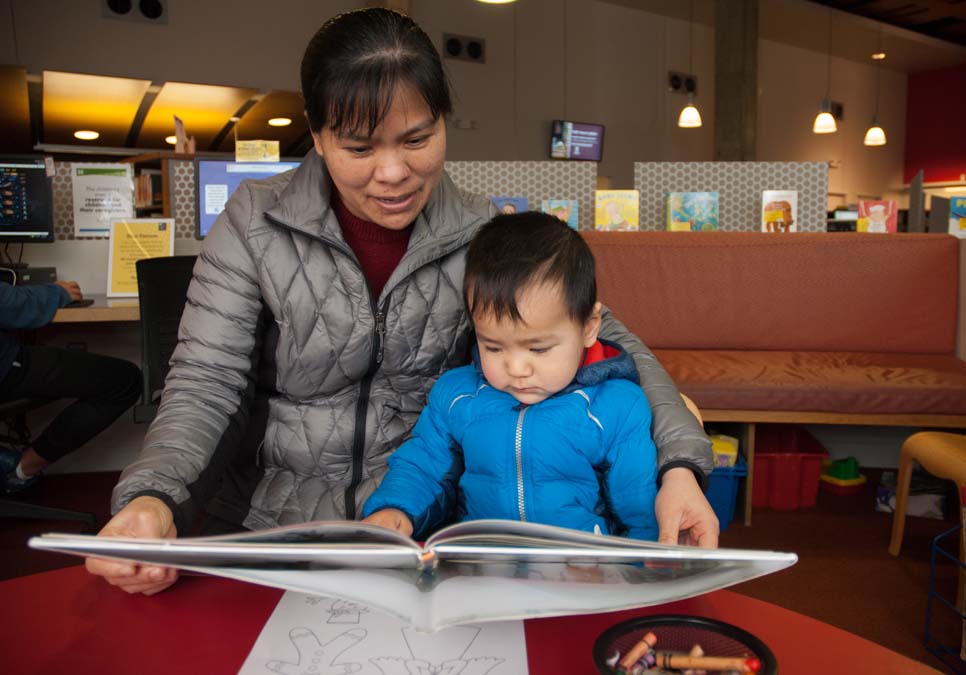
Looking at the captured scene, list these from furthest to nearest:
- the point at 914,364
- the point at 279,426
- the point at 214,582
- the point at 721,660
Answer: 1. the point at 914,364
2. the point at 279,426
3. the point at 214,582
4. the point at 721,660

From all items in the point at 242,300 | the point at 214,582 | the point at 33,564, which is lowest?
the point at 33,564

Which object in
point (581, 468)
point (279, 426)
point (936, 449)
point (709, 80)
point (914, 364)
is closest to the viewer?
point (581, 468)

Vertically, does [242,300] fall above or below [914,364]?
above

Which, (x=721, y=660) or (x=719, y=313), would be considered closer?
(x=721, y=660)

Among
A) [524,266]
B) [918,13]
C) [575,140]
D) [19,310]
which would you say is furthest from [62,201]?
[918,13]

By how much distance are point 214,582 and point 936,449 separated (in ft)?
6.79

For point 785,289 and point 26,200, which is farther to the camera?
point 785,289

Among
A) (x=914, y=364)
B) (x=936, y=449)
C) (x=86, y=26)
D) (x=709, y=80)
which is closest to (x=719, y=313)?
(x=914, y=364)

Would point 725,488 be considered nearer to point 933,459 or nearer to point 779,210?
point 933,459

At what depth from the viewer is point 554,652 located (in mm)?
648

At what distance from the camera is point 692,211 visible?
13.0 feet

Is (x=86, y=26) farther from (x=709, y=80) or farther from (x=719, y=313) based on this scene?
(x=709, y=80)

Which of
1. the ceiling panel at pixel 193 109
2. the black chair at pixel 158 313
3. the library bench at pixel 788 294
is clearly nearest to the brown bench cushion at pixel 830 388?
the library bench at pixel 788 294

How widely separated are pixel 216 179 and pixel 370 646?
3094 mm
